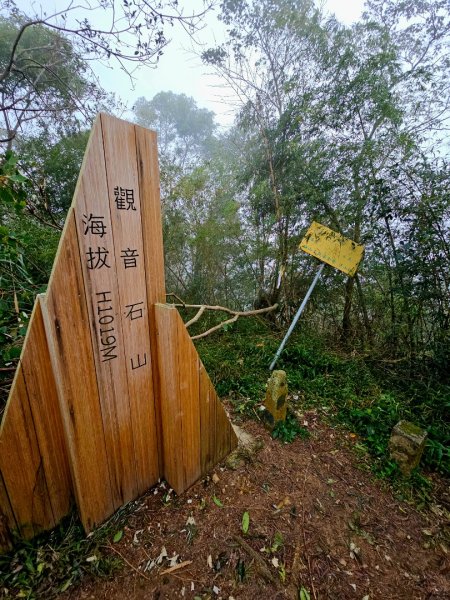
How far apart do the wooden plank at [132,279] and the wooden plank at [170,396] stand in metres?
0.07

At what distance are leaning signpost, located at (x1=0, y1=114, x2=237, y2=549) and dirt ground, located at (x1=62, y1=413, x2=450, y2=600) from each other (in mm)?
271

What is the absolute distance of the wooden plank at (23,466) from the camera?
1.22m

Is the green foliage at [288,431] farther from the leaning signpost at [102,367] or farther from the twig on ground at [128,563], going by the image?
the twig on ground at [128,563]

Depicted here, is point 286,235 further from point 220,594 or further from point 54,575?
point 54,575

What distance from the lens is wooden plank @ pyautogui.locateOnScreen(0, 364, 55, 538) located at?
4.00ft

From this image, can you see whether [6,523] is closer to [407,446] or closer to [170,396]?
[170,396]

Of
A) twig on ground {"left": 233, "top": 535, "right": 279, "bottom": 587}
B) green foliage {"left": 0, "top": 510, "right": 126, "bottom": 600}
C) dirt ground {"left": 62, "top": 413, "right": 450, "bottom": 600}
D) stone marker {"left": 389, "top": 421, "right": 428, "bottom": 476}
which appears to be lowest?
dirt ground {"left": 62, "top": 413, "right": 450, "bottom": 600}

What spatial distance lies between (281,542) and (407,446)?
1214mm

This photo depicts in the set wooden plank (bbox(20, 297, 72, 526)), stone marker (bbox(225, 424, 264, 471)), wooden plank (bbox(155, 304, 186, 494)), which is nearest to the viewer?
wooden plank (bbox(20, 297, 72, 526))

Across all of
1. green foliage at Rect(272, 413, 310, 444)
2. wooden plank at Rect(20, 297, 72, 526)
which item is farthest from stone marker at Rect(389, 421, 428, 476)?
wooden plank at Rect(20, 297, 72, 526)

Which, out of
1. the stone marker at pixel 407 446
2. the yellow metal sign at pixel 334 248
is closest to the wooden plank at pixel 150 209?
the stone marker at pixel 407 446

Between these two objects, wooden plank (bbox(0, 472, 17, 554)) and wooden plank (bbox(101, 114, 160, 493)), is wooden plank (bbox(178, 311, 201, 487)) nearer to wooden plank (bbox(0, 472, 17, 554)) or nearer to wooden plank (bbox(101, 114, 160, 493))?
wooden plank (bbox(101, 114, 160, 493))

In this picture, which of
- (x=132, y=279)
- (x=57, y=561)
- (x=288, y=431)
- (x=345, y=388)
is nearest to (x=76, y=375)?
(x=132, y=279)

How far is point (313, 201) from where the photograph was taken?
367 centimetres
